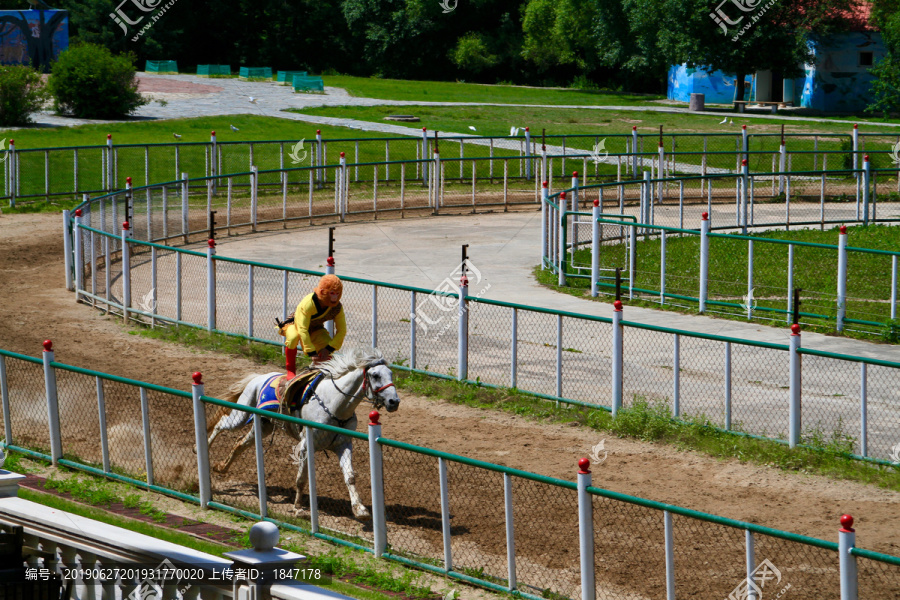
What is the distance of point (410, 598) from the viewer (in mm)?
8555

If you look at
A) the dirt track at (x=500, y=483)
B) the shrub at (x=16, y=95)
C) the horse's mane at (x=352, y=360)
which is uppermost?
the shrub at (x=16, y=95)

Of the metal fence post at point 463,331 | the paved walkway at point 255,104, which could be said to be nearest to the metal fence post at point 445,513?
the metal fence post at point 463,331

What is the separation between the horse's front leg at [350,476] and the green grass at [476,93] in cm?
5553

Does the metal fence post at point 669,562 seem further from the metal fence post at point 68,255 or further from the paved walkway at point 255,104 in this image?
the paved walkway at point 255,104

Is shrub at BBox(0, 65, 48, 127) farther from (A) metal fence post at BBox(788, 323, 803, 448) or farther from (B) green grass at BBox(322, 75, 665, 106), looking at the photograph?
(A) metal fence post at BBox(788, 323, 803, 448)

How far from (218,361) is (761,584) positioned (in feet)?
36.9

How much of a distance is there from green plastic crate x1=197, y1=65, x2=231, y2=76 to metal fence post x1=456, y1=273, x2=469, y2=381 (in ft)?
223

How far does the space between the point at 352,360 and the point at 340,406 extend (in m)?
0.49

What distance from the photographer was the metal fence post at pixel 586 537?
7.90 m

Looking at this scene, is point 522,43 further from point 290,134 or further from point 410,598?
point 410,598

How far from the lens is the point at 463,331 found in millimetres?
15422

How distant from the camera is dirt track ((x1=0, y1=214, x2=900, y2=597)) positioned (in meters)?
8.99

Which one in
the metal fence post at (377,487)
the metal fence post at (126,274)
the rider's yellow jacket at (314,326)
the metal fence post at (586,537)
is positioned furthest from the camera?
the metal fence post at (126,274)

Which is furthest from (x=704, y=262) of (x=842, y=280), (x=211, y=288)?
(x=211, y=288)
